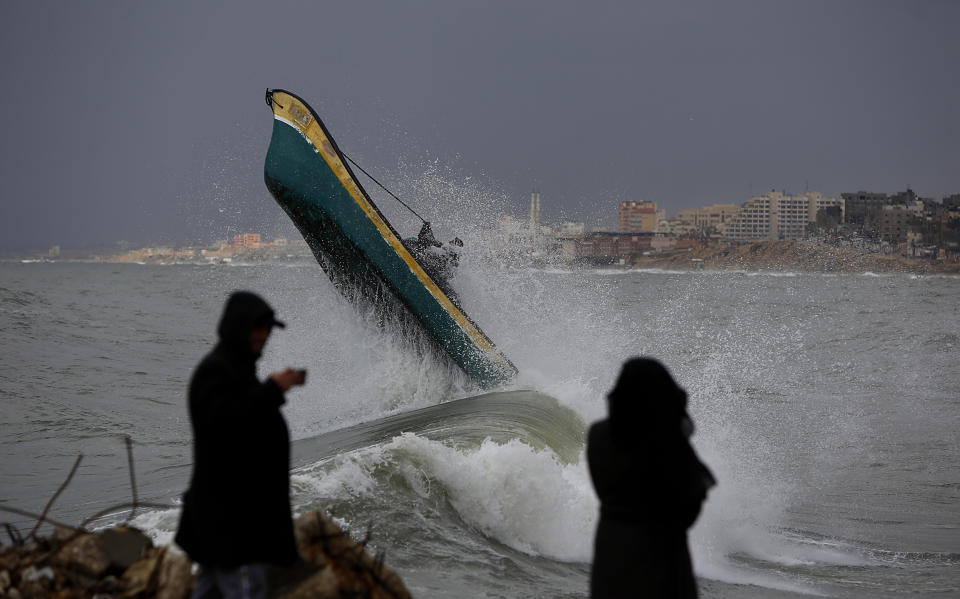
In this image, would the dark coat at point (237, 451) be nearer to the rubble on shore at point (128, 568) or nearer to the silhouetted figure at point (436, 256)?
the rubble on shore at point (128, 568)

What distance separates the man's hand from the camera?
9.78 ft

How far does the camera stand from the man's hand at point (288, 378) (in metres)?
2.98

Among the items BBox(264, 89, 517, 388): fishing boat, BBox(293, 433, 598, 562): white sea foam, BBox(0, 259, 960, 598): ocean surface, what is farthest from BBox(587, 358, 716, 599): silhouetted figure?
BBox(264, 89, 517, 388): fishing boat

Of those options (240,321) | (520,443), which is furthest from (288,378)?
(520,443)

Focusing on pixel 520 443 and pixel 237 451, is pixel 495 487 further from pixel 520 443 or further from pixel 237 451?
pixel 237 451

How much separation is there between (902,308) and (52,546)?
54.3 metres

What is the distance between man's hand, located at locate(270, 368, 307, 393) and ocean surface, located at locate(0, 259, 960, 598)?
2.84 metres

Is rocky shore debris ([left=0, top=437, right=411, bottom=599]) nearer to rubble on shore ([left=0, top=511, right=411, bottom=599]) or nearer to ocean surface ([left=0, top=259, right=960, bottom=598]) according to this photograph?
rubble on shore ([left=0, top=511, right=411, bottom=599])

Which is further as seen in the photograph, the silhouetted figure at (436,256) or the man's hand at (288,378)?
the silhouetted figure at (436,256)

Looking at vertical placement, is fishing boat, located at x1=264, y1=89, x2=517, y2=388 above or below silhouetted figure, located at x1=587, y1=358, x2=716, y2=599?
above

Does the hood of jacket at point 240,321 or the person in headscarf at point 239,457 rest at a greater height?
the hood of jacket at point 240,321

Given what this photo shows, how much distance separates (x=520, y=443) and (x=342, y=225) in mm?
6018

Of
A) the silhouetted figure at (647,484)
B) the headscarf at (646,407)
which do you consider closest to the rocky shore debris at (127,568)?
the silhouetted figure at (647,484)

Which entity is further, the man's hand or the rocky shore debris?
the rocky shore debris
